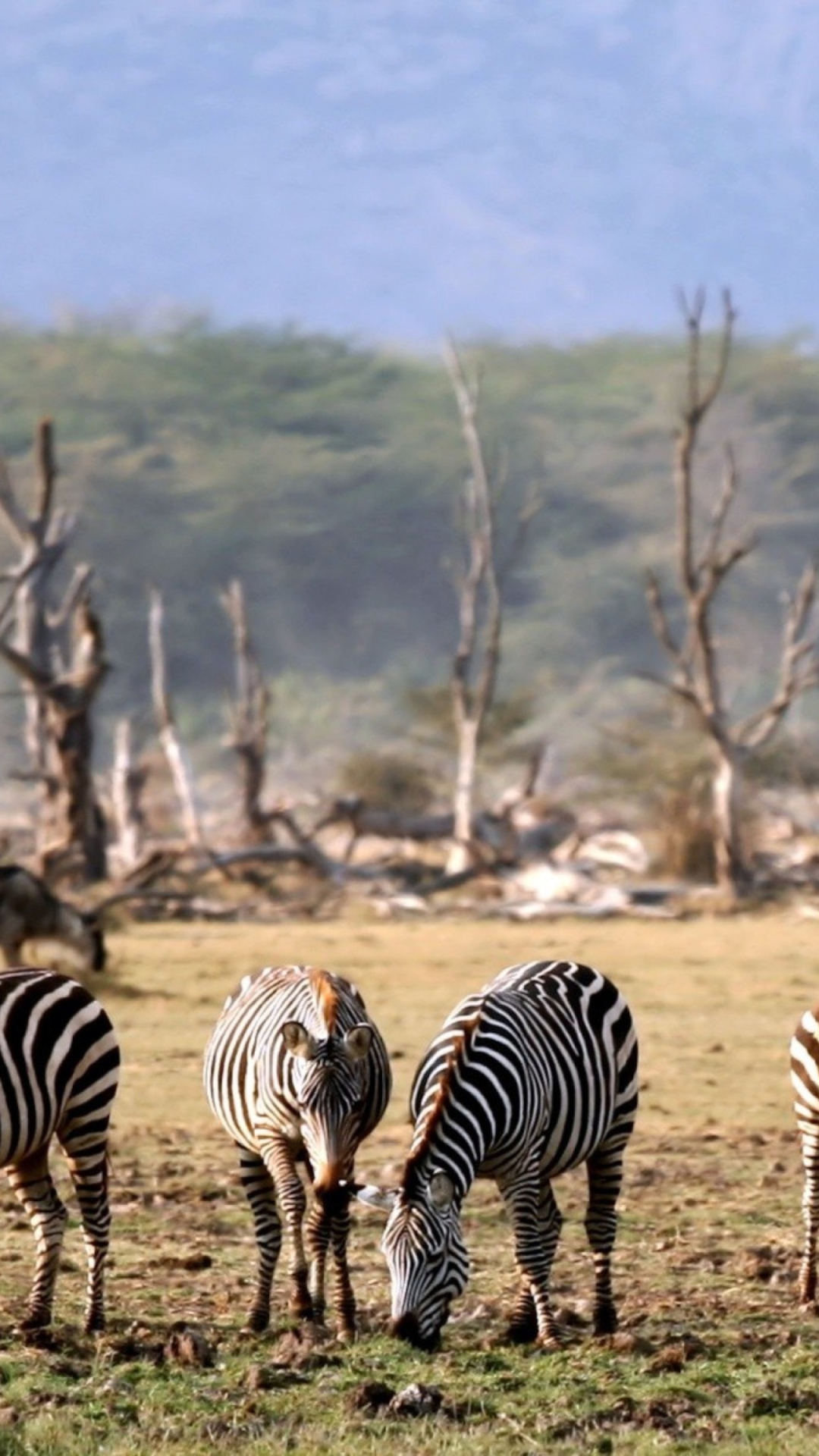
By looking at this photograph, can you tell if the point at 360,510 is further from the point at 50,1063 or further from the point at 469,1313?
the point at 50,1063

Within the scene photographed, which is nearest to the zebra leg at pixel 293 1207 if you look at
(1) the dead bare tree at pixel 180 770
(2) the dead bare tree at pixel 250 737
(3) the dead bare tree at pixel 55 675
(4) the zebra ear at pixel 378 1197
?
(4) the zebra ear at pixel 378 1197

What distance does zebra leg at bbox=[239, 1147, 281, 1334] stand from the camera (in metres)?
8.41

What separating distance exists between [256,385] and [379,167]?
86.2 meters

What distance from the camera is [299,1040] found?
806cm

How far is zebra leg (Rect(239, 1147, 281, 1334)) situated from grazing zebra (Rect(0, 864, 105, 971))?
1005 centimetres

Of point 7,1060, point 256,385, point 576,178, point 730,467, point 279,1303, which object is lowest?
point 279,1303

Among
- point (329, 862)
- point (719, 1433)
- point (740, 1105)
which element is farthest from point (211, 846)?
point (719, 1433)

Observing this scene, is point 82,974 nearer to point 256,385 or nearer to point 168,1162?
point 168,1162

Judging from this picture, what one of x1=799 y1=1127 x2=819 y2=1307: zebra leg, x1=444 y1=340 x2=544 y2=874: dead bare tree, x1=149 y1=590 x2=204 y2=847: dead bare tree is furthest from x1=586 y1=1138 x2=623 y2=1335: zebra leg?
x1=444 y1=340 x2=544 y2=874: dead bare tree

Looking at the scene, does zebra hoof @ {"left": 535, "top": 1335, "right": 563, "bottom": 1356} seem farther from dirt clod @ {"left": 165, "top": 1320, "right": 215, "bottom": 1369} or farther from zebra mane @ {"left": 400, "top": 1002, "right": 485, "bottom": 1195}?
dirt clod @ {"left": 165, "top": 1320, "right": 215, "bottom": 1369}

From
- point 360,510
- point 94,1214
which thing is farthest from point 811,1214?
point 360,510

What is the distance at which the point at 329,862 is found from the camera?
91.6 ft

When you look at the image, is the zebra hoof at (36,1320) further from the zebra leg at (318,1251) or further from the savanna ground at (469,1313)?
the zebra leg at (318,1251)

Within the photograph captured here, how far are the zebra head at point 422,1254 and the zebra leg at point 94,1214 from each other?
135 centimetres
